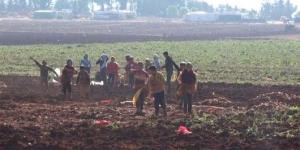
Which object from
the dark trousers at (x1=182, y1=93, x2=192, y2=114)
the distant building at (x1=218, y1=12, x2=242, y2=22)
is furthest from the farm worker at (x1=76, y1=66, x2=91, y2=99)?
the distant building at (x1=218, y1=12, x2=242, y2=22)

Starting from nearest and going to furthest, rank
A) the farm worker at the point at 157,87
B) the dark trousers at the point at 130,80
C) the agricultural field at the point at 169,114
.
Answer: the agricultural field at the point at 169,114, the farm worker at the point at 157,87, the dark trousers at the point at 130,80

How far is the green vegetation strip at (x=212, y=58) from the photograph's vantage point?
36312 millimetres

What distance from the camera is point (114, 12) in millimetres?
151000

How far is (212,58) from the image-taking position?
47.9 metres

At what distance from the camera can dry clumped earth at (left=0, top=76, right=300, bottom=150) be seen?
16531 mm

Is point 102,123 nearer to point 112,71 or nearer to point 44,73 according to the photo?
point 112,71

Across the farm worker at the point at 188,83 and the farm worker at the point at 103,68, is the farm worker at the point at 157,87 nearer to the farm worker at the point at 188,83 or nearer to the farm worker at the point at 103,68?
the farm worker at the point at 188,83

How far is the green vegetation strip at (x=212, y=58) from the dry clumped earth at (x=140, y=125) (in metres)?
10.1

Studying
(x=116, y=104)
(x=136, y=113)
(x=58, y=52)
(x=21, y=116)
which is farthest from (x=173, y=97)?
(x=58, y=52)

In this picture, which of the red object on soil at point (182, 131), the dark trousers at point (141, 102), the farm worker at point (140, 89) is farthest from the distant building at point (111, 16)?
the red object on soil at point (182, 131)

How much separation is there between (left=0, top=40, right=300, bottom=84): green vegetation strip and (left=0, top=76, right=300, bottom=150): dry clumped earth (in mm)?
10060

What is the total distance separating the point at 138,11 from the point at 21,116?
17673 cm

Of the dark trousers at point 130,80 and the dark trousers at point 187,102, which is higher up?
the dark trousers at point 187,102

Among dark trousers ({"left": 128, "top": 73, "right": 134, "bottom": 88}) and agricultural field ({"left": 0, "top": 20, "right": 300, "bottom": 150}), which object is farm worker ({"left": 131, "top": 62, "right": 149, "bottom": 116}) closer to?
agricultural field ({"left": 0, "top": 20, "right": 300, "bottom": 150})
